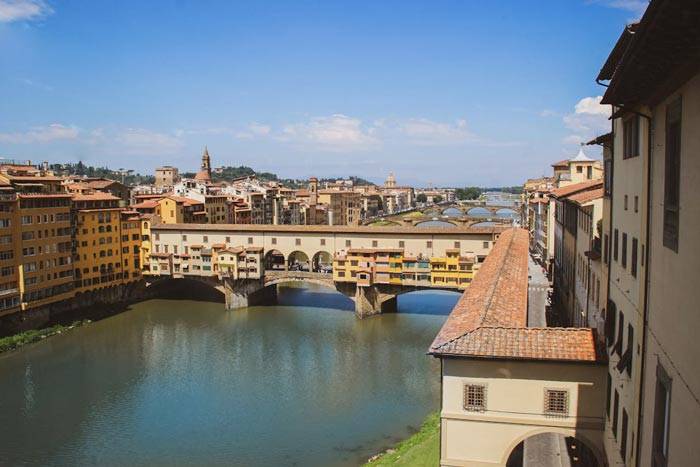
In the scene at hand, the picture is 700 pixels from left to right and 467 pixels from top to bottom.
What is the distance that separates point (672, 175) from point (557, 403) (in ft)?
20.2

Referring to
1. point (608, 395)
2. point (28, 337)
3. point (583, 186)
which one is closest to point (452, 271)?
point (583, 186)

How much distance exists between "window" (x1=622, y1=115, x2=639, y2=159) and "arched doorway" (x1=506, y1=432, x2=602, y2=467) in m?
7.04

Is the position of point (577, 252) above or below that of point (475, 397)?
above

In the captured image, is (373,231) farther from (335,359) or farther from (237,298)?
(335,359)

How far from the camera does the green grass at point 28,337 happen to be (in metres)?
27.4

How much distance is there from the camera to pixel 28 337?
2870 cm

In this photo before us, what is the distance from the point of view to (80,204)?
36031 mm

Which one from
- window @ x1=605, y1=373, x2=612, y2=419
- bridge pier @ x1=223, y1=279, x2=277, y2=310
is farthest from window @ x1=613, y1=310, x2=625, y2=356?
bridge pier @ x1=223, y1=279, x2=277, y2=310

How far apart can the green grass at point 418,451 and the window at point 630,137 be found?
8882 millimetres

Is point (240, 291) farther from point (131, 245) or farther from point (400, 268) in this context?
point (400, 268)

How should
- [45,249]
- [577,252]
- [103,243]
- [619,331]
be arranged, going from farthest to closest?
[103,243], [45,249], [577,252], [619,331]

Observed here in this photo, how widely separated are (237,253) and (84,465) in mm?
21518

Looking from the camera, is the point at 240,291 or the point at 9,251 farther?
the point at 240,291

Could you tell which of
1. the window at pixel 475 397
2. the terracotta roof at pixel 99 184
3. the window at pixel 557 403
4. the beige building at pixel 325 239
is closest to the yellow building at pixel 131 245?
the beige building at pixel 325 239
